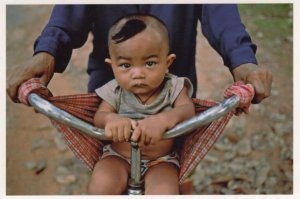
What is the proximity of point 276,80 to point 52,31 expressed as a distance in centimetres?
104

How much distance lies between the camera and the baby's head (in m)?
0.70

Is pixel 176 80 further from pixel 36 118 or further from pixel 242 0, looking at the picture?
pixel 36 118

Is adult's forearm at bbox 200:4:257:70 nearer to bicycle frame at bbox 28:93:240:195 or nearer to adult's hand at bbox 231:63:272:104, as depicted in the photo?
adult's hand at bbox 231:63:272:104

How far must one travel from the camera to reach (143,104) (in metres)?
0.77

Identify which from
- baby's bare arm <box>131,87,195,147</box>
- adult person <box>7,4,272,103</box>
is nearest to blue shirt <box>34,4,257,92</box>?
adult person <box>7,4,272,103</box>

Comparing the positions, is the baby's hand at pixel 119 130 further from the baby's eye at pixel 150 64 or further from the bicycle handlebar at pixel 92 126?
the baby's eye at pixel 150 64

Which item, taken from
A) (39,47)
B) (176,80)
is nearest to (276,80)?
(176,80)

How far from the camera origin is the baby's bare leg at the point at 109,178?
0.72 meters

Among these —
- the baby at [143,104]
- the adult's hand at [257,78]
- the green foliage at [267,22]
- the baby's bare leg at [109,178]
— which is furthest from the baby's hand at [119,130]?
the green foliage at [267,22]

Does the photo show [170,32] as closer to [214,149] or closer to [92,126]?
[92,126]

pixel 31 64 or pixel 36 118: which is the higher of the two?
pixel 36 118

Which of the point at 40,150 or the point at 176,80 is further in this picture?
the point at 40,150

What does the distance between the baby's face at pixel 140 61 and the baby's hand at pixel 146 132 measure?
82 millimetres

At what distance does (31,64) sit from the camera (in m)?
0.76
